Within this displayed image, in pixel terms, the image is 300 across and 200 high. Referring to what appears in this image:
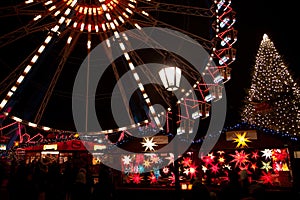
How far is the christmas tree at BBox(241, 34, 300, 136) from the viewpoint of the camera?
52.4 feet

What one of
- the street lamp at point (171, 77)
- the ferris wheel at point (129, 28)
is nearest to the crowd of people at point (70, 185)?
the street lamp at point (171, 77)

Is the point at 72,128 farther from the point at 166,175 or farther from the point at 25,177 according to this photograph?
the point at 25,177

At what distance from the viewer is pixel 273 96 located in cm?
1677

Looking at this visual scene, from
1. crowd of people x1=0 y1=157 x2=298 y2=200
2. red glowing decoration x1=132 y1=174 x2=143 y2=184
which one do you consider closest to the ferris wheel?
red glowing decoration x1=132 y1=174 x2=143 y2=184

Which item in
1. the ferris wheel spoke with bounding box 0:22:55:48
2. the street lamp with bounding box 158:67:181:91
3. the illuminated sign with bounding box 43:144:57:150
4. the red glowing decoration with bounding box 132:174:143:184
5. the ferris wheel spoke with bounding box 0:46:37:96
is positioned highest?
the ferris wheel spoke with bounding box 0:22:55:48

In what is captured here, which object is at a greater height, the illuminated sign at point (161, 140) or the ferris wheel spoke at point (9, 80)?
the ferris wheel spoke at point (9, 80)

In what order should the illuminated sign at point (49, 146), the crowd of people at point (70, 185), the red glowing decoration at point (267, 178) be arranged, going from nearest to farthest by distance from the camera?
the crowd of people at point (70, 185)
the red glowing decoration at point (267, 178)
the illuminated sign at point (49, 146)

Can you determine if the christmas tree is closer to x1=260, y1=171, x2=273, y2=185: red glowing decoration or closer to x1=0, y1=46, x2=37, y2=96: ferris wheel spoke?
x1=260, y1=171, x2=273, y2=185: red glowing decoration

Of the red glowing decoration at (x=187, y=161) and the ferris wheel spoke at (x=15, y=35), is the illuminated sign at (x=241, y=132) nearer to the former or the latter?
the red glowing decoration at (x=187, y=161)

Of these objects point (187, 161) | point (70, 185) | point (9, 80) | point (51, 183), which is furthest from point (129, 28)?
point (51, 183)

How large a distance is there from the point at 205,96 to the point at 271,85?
808 cm

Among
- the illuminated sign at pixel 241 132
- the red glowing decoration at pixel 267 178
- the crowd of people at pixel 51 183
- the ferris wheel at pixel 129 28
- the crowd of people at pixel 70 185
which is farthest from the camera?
the ferris wheel at pixel 129 28

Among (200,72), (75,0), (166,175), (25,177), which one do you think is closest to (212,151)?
(166,175)

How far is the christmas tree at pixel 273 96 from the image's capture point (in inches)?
629
